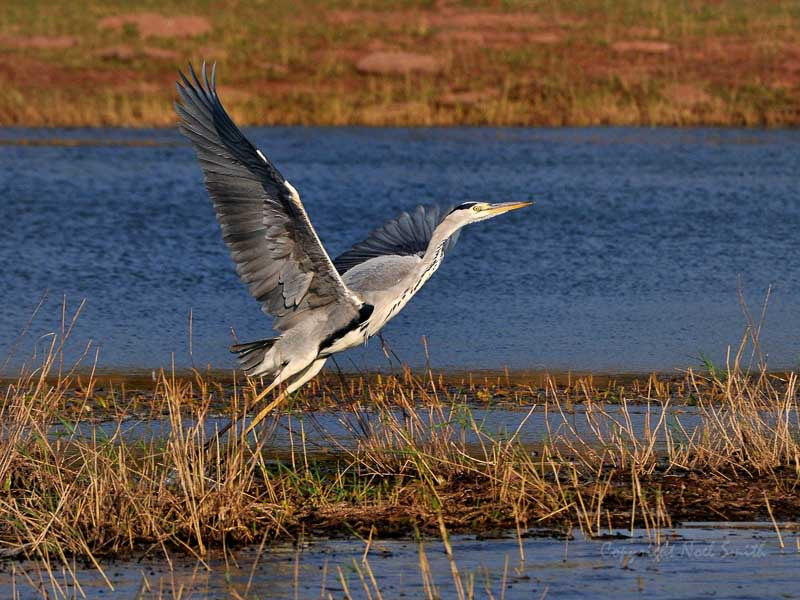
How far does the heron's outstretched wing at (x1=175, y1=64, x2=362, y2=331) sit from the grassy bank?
62.8ft

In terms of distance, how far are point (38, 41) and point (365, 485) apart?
3249 cm

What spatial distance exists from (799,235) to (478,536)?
396 inches

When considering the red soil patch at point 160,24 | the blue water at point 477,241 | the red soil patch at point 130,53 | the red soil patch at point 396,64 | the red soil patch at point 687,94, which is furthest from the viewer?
the red soil patch at point 160,24

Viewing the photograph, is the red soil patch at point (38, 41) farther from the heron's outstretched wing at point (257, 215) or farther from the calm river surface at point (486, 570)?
the calm river surface at point (486, 570)

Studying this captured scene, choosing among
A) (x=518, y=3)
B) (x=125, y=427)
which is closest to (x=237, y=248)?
(x=125, y=427)

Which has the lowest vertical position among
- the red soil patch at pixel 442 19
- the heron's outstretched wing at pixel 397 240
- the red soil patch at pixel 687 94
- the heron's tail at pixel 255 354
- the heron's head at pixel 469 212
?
the red soil patch at pixel 687 94

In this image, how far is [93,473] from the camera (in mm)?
5691

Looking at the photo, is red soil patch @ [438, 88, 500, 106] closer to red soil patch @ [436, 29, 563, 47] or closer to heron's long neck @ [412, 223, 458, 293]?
red soil patch @ [436, 29, 563, 47]

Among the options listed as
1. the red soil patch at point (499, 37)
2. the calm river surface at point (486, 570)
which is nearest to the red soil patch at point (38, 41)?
the red soil patch at point (499, 37)

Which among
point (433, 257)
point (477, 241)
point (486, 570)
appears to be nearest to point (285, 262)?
point (433, 257)

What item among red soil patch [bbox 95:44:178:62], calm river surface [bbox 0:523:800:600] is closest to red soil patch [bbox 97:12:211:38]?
red soil patch [bbox 95:44:178:62]

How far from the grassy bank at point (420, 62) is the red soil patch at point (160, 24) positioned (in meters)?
0.06

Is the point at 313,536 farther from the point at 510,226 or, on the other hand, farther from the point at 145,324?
the point at 510,226

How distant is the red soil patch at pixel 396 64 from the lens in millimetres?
31516
